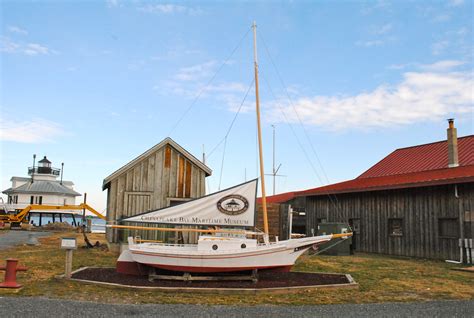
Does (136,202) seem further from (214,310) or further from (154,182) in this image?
(214,310)

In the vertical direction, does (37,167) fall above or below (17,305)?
above

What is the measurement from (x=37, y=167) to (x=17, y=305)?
65601 mm

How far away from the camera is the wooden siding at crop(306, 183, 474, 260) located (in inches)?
752

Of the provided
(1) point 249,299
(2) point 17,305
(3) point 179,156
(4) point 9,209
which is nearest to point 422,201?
(3) point 179,156

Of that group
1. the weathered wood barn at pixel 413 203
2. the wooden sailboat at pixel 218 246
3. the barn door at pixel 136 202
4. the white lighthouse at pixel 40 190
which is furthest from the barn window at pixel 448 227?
the white lighthouse at pixel 40 190

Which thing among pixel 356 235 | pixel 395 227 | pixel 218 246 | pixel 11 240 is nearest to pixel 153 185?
pixel 218 246

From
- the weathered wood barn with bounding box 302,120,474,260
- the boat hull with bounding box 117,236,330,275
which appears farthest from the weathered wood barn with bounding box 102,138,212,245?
the weathered wood barn with bounding box 302,120,474,260

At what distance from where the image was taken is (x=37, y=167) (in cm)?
6944

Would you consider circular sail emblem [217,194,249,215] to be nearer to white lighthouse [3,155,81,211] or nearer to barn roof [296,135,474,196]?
barn roof [296,135,474,196]

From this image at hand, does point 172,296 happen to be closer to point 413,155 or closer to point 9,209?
point 413,155

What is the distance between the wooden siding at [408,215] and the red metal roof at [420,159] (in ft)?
11.0

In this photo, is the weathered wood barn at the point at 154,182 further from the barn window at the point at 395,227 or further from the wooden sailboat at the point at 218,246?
the barn window at the point at 395,227

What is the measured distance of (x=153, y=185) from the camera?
20.4 meters

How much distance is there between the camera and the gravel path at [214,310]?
891 centimetres
